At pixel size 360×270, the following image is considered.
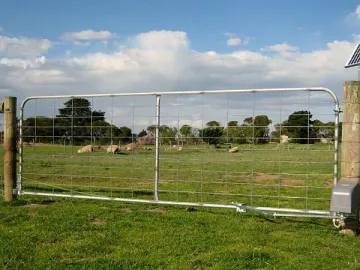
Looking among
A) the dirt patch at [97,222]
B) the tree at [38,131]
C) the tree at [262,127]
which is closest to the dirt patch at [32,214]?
the dirt patch at [97,222]

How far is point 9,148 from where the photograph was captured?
33.0 ft

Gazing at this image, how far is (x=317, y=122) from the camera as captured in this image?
27.1 ft

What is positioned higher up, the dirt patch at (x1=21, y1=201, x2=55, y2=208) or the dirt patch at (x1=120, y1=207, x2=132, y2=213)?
the dirt patch at (x1=120, y1=207, x2=132, y2=213)

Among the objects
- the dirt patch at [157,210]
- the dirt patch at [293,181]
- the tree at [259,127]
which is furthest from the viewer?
the dirt patch at [293,181]

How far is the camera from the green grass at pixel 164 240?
5.49 meters

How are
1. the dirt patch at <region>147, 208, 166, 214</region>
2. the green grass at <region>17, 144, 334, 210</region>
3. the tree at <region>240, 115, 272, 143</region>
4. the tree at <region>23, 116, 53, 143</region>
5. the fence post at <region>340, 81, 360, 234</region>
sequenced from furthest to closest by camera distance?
1. the tree at <region>23, 116, 53, 143</region>
2. the green grass at <region>17, 144, 334, 210</region>
3. the dirt patch at <region>147, 208, 166, 214</region>
4. the tree at <region>240, 115, 272, 143</region>
5. the fence post at <region>340, 81, 360, 234</region>

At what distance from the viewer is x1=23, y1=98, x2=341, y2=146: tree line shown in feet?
27.3

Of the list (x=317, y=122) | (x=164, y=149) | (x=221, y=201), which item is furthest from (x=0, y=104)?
(x=317, y=122)

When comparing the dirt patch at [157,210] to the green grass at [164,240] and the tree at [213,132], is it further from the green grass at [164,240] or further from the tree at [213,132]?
the tree at [213,132]

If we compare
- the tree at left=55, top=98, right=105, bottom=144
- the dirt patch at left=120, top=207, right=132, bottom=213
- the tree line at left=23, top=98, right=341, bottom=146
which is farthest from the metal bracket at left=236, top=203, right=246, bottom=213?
the tree at left=55, top=98, right=105, bottom=144

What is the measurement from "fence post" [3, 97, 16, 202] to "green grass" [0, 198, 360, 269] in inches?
45.7

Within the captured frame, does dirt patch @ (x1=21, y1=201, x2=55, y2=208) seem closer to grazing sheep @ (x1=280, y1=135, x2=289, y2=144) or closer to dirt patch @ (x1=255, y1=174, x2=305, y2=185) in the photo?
grazing sheep @ (x1=280, y1=135, x2=289, y2=144)

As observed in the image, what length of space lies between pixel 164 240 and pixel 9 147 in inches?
209

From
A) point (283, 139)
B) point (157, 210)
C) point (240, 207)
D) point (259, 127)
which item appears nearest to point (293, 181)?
point (259, 127)
